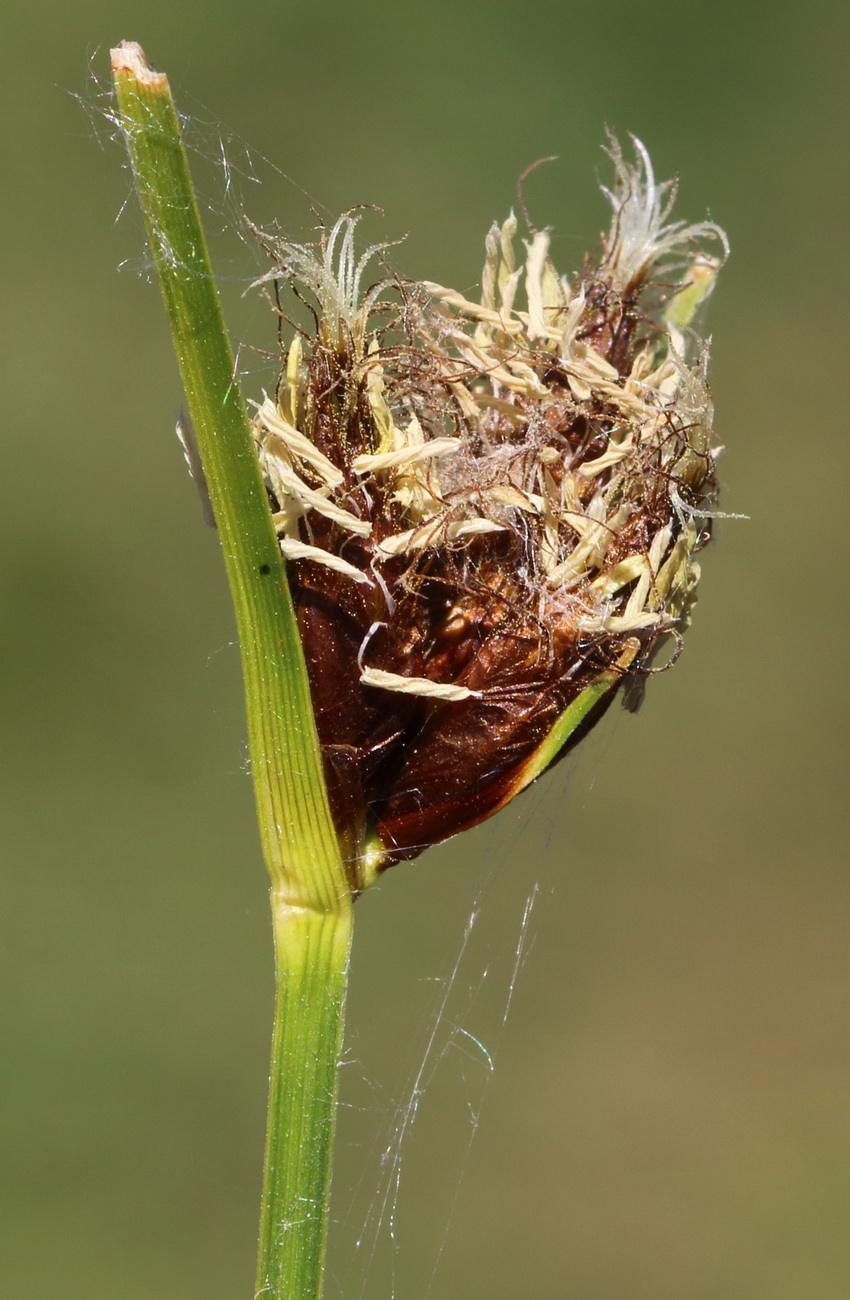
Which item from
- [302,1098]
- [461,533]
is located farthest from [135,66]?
[302,1098]

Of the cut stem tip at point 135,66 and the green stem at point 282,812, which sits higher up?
the cut stem tip at point 135,66

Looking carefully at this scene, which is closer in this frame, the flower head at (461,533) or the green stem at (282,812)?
the green stem at (282,812)

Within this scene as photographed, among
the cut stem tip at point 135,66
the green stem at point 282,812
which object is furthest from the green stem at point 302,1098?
the cut stem tip at point 135,66

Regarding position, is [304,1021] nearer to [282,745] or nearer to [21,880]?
[282,745]

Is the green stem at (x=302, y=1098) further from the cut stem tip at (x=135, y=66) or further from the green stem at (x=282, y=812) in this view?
the cut stem tip at (x=135, y=66)

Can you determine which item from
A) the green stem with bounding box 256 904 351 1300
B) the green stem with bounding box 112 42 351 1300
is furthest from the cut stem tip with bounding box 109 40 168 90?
the green stem with bounding box 256 904 351 1300

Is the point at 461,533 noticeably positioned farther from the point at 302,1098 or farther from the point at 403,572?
the point at 302,1098

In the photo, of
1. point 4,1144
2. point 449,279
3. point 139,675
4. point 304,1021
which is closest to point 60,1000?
point 4,1144

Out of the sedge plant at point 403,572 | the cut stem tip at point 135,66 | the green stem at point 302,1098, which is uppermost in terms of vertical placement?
the cut stem tip at point 135,66

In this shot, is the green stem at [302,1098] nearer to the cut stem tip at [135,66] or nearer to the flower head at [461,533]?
the flower head at [461,533]
